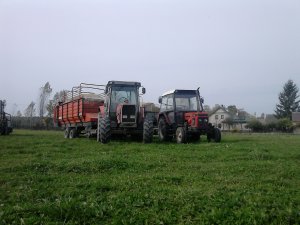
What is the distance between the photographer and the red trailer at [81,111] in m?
18.1

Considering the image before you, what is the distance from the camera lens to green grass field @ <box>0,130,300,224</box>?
15.1 feet

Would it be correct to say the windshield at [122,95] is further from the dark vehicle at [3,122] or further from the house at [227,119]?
the house at [227,119]

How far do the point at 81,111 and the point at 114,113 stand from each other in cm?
288

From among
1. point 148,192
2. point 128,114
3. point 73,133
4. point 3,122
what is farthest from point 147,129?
point 3,122

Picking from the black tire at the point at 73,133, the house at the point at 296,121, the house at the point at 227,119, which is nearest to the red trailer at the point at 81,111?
the black tire at the point at 73,133

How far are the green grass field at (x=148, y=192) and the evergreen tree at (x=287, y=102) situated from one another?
64.0m

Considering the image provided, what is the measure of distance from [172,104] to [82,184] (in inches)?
432

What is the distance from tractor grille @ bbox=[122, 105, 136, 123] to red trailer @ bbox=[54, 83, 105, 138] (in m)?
2.03

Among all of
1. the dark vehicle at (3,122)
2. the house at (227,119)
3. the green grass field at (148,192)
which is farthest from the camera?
the house at (227,119)

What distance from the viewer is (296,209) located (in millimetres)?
4781

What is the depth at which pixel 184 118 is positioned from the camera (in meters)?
16.5

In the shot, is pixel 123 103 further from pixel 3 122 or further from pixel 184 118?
pixel 3 122

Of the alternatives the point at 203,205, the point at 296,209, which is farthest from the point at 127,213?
the point at 296,209

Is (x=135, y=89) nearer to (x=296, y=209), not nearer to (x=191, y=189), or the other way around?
(x=191, y=189)
